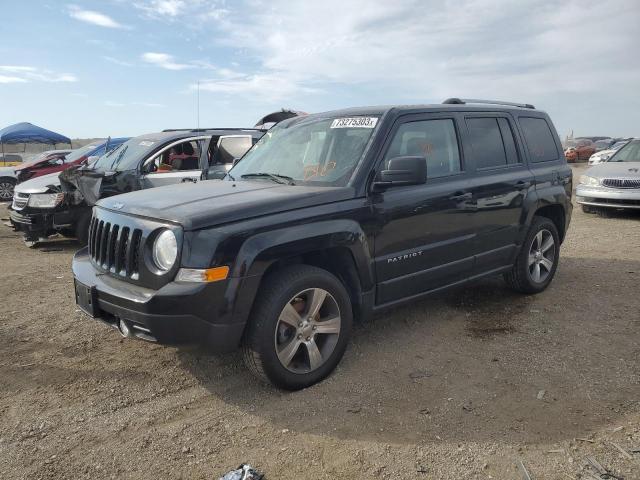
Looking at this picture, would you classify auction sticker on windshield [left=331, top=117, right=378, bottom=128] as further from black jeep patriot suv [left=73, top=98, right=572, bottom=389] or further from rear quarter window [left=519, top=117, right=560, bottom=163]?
rear quarter window [left=519, top=117, right=560, bottom=163]

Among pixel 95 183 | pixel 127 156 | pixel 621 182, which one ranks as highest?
pixel 127 156

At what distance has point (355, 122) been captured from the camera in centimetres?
404

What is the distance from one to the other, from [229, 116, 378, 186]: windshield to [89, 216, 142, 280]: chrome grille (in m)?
1.21

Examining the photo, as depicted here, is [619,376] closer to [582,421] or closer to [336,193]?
[582,421]

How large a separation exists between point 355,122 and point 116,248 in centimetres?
197

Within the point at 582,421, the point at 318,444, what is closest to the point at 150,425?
the point at 318,444

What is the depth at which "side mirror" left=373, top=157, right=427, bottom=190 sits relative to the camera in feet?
11.6

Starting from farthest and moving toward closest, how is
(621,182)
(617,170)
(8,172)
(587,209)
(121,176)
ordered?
(8,172) < (587,209) < (617,170) < (621,182) < (121,176)

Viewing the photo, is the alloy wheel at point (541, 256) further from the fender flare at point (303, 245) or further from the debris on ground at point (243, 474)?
the debris on ground at point (243, 474)

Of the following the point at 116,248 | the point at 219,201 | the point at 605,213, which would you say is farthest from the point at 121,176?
the point at 605,213

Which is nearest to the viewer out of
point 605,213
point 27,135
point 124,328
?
point 124,328

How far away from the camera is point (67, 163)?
12617 millimetres

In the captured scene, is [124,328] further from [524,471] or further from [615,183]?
[615,183]

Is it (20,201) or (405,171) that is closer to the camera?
(405,171)
